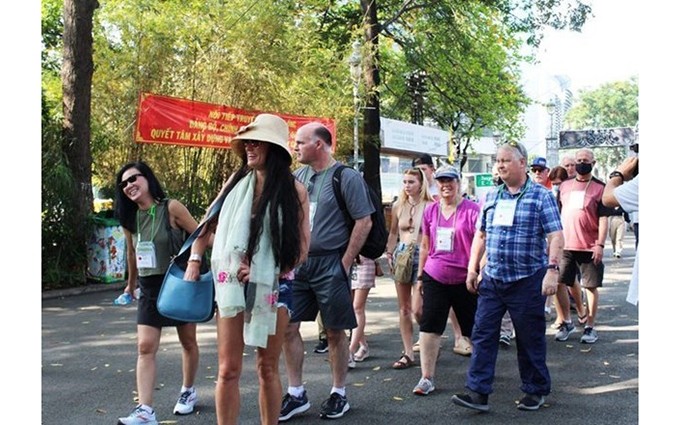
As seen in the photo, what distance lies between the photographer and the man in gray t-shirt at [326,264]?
5.17m

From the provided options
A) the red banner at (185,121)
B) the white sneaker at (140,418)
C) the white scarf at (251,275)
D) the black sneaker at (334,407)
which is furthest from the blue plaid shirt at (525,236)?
the red banner at (185,121)

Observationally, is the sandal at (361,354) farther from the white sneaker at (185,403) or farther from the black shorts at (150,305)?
the black shorts at (150,305)

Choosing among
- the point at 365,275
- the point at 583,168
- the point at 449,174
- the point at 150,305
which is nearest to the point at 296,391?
the point at 150,305

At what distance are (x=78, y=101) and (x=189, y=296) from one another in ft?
32.5

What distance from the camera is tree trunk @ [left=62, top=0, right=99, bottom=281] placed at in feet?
42.6

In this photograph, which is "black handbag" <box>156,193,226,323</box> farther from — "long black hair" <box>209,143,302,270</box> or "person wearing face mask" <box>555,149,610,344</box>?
"person wearing face mask" <box>555,149,610,344</box>

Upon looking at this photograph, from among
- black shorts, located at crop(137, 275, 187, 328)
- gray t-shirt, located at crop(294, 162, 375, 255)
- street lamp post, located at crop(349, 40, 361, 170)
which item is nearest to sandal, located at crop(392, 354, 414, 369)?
gray t-shirt, located at crop(294, 162, 375, 255)

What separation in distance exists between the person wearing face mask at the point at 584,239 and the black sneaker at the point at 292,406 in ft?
12.0

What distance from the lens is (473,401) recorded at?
17.2 feet

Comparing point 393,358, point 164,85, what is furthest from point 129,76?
point 393,358

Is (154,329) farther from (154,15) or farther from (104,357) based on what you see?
(154,15)

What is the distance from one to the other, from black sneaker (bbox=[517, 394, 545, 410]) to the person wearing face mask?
2636 millimetres

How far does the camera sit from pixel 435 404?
5.48 meters

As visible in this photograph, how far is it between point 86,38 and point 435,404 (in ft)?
32.9
